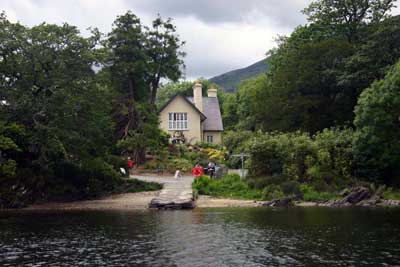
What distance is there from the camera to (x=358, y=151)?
141 ft

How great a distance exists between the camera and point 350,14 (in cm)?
5944

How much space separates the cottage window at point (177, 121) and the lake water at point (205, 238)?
4340cm

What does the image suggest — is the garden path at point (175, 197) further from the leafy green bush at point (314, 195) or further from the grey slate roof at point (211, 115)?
the grey slate roof at point (211, 115)

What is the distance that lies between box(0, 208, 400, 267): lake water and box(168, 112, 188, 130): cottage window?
43.4m

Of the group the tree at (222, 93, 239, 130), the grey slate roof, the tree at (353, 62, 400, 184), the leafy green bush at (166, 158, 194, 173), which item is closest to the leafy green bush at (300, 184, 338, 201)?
the tree at (353, 62, 400, 184)

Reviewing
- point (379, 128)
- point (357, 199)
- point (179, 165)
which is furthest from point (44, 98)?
point (379, 128)

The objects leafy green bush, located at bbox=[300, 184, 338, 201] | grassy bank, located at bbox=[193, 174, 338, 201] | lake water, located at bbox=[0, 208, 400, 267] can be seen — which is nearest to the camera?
lake water, located at bbox=[0, 208, 400, 267]

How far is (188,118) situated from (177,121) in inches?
64.1

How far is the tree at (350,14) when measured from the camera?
58.3 metres

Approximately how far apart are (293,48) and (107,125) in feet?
84.2

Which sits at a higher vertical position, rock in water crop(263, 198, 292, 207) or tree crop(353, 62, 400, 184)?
tree crop(353, 62, 400, 184)

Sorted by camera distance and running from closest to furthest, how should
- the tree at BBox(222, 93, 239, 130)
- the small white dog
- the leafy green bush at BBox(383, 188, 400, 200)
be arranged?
the leafy green bush at BBox(383, 188, 400, 200) < the small white dog < the tree at BBox(222, 93, 239, 130)

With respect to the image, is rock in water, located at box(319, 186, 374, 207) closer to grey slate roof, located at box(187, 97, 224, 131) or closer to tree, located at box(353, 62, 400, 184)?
Result: tree, located at box(353, 62, 400, 184)

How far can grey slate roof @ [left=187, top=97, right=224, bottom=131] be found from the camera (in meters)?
82.5
